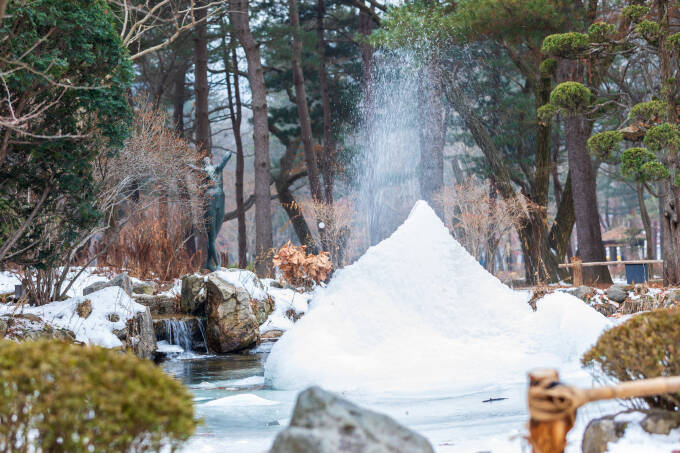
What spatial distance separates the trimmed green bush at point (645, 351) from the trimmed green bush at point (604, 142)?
7.57 m

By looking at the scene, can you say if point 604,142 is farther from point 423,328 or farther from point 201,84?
point 201,84

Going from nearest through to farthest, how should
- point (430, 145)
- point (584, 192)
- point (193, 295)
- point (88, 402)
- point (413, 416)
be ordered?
point (88, 402), point (413, 416), point (193, 295), point (584, 192), point (430, 145)

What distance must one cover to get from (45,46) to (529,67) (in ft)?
45.5

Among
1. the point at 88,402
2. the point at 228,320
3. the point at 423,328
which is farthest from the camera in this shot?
the point at 228,320

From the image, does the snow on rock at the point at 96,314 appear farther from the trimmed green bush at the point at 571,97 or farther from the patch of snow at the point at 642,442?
the trimmed green bush at the point at 571,97

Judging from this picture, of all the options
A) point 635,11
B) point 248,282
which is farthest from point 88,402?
point 635,11

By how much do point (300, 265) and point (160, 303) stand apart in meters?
3.01

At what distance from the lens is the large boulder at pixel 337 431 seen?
225 centimetres

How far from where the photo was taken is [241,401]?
551 cm

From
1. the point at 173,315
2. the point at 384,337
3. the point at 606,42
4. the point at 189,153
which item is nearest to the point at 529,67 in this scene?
the point at 606,42

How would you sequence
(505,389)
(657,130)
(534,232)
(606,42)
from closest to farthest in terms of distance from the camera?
(505,389) < (657,130) < (606,42) < (534,232)

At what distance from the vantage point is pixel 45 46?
6.03 m

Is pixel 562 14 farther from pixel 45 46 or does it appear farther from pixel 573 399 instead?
pixel 573 399

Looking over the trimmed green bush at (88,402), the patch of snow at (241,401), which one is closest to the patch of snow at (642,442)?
the trimmed green bush at (88,402)
